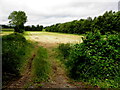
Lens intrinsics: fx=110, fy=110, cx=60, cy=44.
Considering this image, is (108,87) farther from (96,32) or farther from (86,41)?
(96,32)

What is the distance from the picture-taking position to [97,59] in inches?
→ 259

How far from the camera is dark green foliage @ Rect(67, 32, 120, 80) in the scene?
6402 millimetres

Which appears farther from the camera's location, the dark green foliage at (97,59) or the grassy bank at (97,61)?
the dark green foliage at (97,59)

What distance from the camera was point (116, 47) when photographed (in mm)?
7125

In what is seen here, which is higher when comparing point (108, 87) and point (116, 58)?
point (116, 58)

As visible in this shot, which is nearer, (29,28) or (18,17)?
(18,17)

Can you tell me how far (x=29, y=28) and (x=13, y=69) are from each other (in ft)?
210

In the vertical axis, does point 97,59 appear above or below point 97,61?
above

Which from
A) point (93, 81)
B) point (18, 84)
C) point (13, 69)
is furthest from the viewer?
point (13, 69)

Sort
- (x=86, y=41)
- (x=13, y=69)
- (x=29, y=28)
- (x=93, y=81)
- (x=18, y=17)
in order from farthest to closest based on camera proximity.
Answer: (x=29, y=28) < (x=18, y=17) < (x=86, y=41) < (x=13, y=69) < (x=93, y=81)

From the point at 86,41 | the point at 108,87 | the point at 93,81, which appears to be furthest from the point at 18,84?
the point at 86,41

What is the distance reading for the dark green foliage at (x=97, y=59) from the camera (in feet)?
21.0

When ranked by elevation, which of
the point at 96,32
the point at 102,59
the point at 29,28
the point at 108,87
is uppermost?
the point at 29,28

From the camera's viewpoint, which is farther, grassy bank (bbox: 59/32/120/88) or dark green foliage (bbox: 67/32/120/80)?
dark green foliage (bbox: 67/32/120/80)
